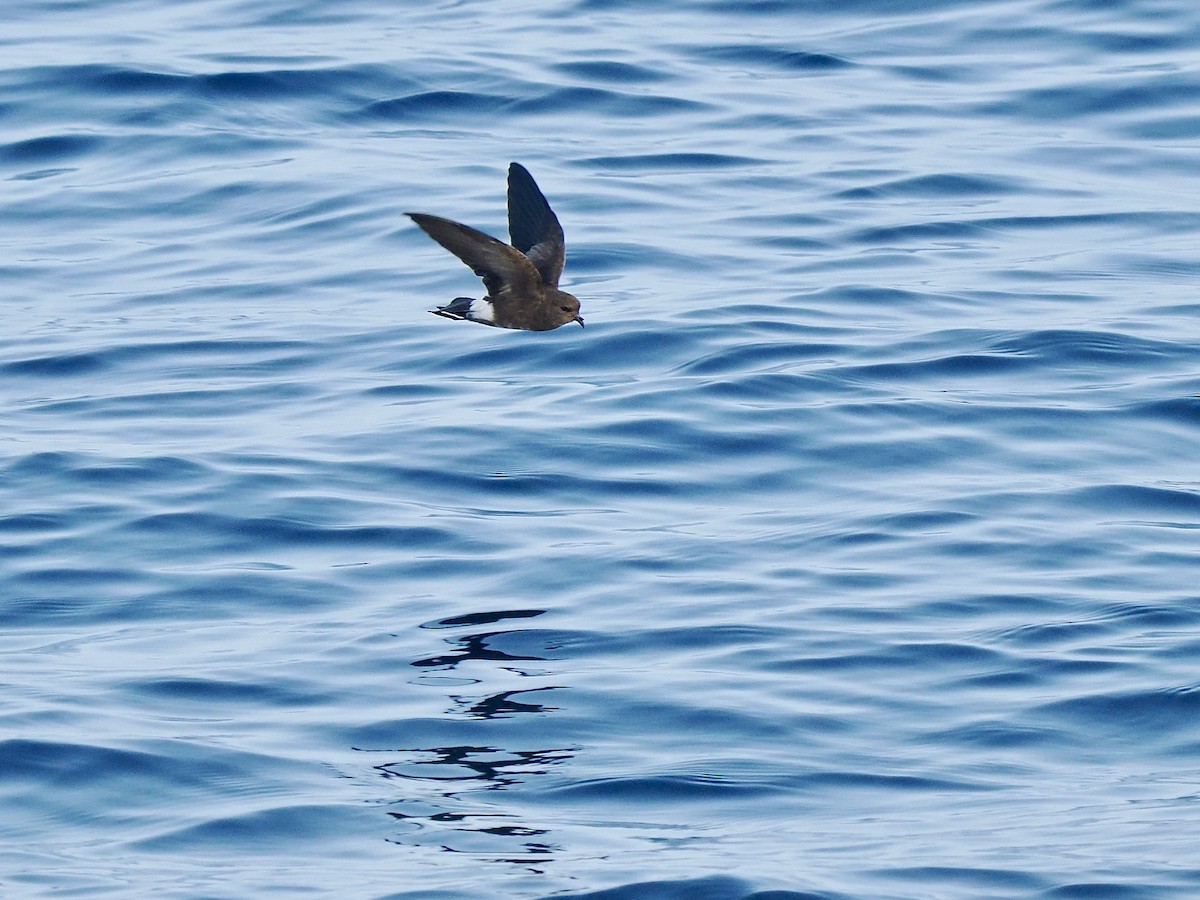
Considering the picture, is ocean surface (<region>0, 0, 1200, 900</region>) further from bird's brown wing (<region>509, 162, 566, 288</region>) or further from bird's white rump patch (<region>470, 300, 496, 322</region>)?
bird's brown wing (<region>509, 162, 566, 288</region>)

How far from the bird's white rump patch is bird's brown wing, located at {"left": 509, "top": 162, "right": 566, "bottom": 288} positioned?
0.45 meters

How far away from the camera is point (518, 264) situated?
29.2ft

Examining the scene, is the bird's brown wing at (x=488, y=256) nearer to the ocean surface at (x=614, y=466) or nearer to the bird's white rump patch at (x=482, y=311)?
the bird's white rump patch at (x=482, y=311)

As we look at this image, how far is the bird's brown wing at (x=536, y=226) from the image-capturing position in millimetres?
9625

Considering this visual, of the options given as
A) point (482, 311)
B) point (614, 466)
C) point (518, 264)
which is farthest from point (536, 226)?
point (614, 466)

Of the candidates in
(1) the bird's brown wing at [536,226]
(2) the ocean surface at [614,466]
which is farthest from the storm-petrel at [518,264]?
(2) the ocean surface at [614,466]

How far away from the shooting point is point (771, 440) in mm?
10688

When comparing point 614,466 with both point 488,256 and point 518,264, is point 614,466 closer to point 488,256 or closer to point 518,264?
point 518,264

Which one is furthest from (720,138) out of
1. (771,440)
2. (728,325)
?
(771,440)

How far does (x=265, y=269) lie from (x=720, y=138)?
395 cm

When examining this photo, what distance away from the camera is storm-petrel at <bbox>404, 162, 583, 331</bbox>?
8586 mm

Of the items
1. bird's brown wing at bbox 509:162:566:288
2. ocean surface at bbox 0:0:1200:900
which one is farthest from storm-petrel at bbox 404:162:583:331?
ocean surface at bbox 0:0:1200:900

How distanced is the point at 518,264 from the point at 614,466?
181 centimetres

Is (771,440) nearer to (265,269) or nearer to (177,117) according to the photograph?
(265,269)
